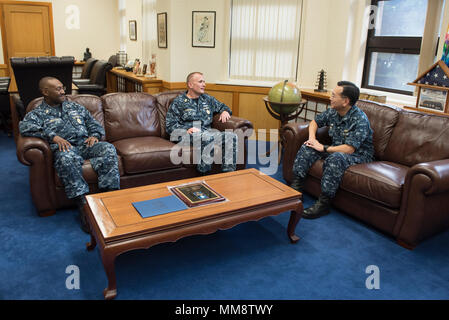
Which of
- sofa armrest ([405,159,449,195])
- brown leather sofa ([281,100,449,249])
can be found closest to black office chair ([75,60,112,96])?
brown leather sofa ([281,100,449,249])

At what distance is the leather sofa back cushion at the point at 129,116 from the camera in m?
3.52

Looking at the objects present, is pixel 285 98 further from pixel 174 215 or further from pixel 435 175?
pixel 174 215

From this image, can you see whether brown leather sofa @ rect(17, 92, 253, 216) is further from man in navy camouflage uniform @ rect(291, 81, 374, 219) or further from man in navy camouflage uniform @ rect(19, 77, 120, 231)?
man in navy camouflage uniform @ rect(291, 81, 374, 219)

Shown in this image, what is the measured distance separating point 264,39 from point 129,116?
2298 millimetres

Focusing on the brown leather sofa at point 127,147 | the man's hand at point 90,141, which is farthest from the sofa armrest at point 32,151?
the man's hand at point 90,141

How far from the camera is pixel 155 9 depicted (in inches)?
215

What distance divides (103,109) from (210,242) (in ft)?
5.72

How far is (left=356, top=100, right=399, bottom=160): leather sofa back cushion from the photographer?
3.24 meters

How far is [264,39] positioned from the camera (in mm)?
4934

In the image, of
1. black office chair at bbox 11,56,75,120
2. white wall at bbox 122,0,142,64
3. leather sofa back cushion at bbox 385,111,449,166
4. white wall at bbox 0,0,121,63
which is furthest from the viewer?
white wall at bbox 0,0,121,63

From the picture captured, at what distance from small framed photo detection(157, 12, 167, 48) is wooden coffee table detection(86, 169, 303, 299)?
290cm

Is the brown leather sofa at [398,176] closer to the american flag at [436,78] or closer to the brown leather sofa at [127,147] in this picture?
the american flag at [436,78]

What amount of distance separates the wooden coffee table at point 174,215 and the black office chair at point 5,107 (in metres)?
3.45

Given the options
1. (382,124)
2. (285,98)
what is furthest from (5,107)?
(382,124)
